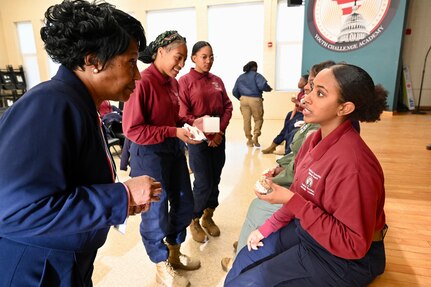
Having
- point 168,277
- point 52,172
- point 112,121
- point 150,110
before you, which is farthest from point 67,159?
point 112,121

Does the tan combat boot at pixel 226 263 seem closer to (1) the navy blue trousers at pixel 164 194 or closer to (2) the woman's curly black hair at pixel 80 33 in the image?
(1) the navy blue trousers at pixel 164 194

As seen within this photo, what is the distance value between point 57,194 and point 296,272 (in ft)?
3.09

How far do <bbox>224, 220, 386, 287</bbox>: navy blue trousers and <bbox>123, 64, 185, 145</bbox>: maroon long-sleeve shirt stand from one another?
0.90 m

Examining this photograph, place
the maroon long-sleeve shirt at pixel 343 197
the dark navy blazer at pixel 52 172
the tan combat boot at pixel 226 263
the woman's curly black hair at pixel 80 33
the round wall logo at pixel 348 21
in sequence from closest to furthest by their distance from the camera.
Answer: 1. the dark navy blazer at pixel 52 172
2. the woman's curly black hair at pixel 80 33
3. the maroon long-sleeve shirt at pixel 343 197
4. the tan combat boot at pixel 226 263
5. the round wall logo at pixel 348 21

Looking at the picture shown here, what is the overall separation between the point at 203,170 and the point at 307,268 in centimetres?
→ 137

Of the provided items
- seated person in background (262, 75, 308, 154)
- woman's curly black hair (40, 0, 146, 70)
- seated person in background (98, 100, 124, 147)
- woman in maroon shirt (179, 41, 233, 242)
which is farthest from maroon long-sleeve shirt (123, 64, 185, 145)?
seated person in background (98, 100, 124, 147)

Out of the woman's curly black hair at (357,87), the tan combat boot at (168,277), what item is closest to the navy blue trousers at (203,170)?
the tan combat boot at (168,277)

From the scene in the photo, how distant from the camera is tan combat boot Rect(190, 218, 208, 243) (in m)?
2.48

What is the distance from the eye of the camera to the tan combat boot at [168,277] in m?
1.91

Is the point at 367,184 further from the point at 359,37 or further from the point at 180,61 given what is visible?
the point at 359,37

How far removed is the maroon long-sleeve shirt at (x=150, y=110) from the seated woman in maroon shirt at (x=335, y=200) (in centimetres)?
80

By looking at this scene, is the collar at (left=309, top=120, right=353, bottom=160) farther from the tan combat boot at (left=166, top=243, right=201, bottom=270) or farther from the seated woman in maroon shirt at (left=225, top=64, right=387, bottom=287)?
the tan combat boot at (left=166, top=243, right=201, bottom=270)

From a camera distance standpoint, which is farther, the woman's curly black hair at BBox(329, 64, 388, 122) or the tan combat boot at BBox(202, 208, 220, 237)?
the tan combat boot at BBox(202, 208, 220, 237)

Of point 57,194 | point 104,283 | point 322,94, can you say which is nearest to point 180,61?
point 322,94
